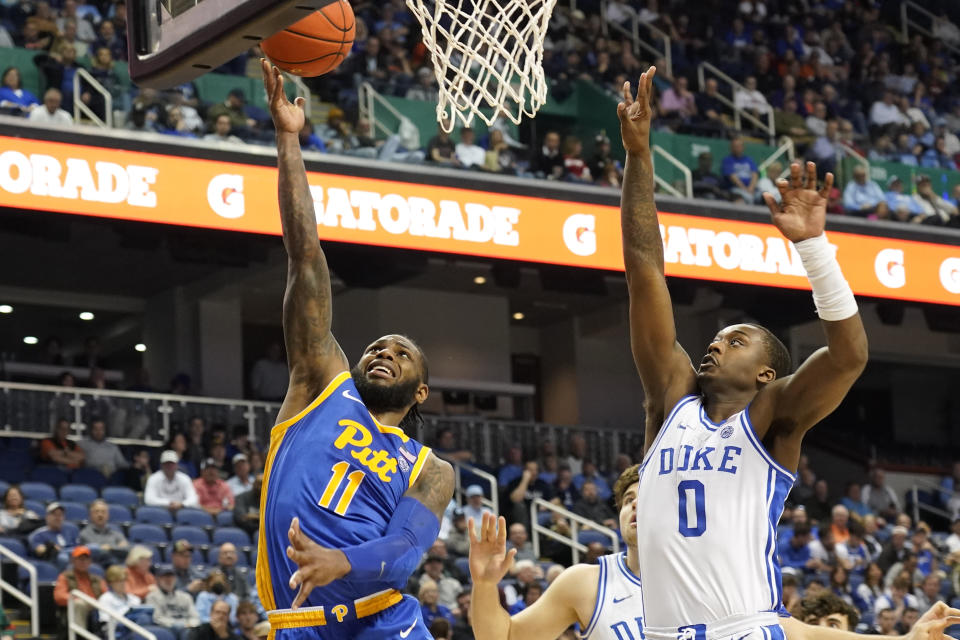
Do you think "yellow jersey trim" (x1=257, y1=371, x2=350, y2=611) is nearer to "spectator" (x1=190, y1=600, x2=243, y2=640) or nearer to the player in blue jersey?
the player in blue jersey

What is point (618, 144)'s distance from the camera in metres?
19.2

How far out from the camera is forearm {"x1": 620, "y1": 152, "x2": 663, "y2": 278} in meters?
4.71

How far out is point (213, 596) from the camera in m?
11.6

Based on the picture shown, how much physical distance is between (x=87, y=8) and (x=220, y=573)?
777 centimetres

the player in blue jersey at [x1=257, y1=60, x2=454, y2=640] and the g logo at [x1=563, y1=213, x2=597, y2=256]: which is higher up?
the g logo at [x1=563, y1=213, x2=597, y2=256]

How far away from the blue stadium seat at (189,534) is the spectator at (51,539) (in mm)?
988

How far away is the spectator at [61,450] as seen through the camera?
14.8 m

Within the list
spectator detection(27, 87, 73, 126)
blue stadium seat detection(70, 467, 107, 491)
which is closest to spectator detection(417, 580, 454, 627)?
blue stadium seat detection(70, 467, 107, 491)

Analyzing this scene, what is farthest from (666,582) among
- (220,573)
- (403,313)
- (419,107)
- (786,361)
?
(403,313)

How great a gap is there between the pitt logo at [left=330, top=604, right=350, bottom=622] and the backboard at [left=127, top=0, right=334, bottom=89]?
5.55 ft

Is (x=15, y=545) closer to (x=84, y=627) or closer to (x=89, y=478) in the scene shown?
(x=84, y=627)

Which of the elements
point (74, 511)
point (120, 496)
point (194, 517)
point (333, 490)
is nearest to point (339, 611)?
point (333, 490)

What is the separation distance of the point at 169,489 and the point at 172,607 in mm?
2685

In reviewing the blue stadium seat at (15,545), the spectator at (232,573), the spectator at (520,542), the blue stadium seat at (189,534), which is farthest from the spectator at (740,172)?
the blue stadium seat at (15,545)
